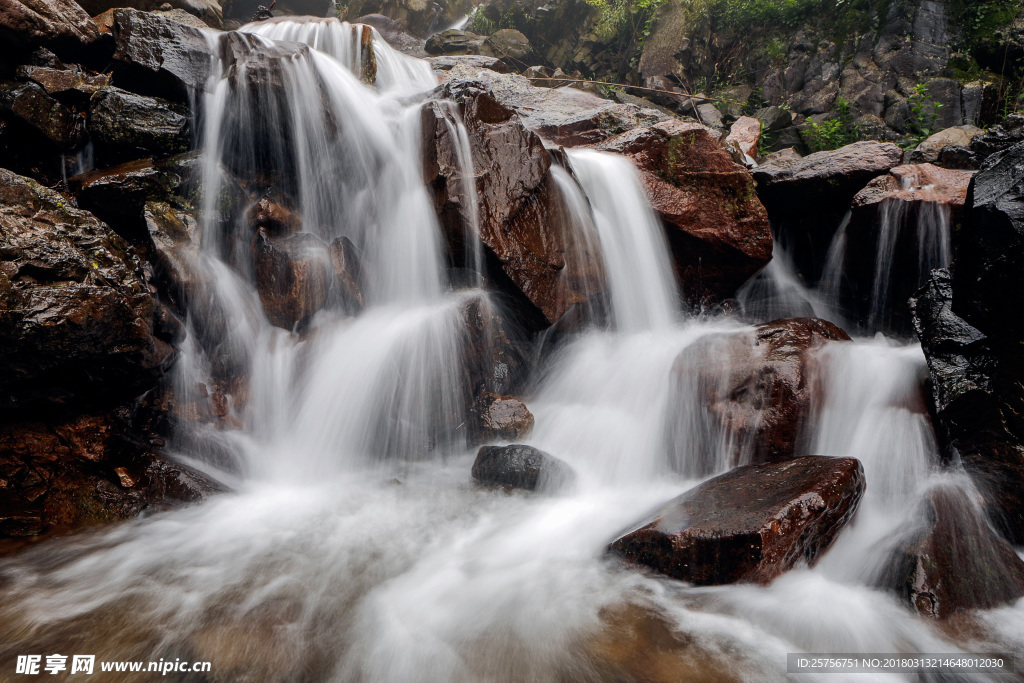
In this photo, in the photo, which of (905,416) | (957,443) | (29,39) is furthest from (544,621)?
(29,39)

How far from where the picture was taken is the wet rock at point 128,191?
4840 mm

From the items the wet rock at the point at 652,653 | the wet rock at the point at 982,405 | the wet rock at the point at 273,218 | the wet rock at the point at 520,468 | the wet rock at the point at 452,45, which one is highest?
the wet rock at the point at 452,45

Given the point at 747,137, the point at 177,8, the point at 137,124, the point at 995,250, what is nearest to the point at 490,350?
the point at 995,250

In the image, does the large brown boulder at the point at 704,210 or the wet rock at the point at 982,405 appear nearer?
the wet rock at the point at 982,405

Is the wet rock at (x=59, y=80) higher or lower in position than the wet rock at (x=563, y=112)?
lower

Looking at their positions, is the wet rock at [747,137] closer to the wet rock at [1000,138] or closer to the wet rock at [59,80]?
the wet rock at [1000,138]

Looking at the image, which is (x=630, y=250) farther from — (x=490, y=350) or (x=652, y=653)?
(x=652, y=653)

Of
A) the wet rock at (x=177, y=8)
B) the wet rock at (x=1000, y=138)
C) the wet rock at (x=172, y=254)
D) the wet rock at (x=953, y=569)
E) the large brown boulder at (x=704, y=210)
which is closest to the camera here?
the wet rock at (x=953, y=569)

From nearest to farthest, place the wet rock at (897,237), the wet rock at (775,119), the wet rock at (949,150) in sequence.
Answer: the wet rock at (897,237), the wet rock at (949,150), the wet rock at (775,119)

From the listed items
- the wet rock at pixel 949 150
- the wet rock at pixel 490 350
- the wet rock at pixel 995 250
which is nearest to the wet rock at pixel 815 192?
the wet rock at pixel 949 150

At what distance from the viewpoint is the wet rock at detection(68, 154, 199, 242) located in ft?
15.9

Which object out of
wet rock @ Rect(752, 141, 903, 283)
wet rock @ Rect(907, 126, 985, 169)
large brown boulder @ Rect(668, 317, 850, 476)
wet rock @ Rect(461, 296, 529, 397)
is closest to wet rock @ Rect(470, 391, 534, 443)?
wet rock @ Rect(461, 296, 529, 397)

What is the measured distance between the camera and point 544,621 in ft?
9.04

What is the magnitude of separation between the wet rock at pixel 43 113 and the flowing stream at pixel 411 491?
1252mm
